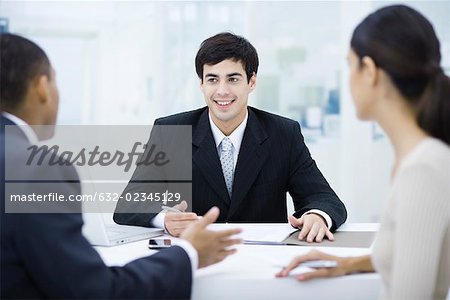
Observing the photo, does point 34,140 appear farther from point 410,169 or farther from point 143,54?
point 143,54

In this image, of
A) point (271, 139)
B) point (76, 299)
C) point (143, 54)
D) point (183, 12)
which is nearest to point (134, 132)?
point (143, 54)

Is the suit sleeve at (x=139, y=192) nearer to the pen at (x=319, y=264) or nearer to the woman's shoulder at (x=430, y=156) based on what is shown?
the pen at (x=319, y=264)

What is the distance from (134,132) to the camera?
5039 millimetres

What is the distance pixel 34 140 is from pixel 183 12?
12.4ft

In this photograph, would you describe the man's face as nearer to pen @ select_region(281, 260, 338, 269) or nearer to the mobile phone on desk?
the mobile phone on desk

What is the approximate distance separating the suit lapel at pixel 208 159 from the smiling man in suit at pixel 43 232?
0.99m

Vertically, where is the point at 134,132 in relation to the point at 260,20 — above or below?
below

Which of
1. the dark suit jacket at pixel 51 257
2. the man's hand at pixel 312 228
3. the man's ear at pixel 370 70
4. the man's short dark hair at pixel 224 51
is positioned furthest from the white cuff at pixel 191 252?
the man's short dark hair at pixel 224 51

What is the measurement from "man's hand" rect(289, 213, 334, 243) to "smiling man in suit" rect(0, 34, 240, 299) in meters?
0.55

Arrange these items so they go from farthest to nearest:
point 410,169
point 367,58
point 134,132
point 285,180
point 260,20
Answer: point 134,132, point 260,20, point 285,180, point 367,58, point 410,169

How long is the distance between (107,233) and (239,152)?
81 centimetres

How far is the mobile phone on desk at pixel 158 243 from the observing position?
1642 millimetres

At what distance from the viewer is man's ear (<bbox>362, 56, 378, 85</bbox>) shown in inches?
49.2

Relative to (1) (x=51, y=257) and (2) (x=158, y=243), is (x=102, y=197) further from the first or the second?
(1) (x=51, y=257)
